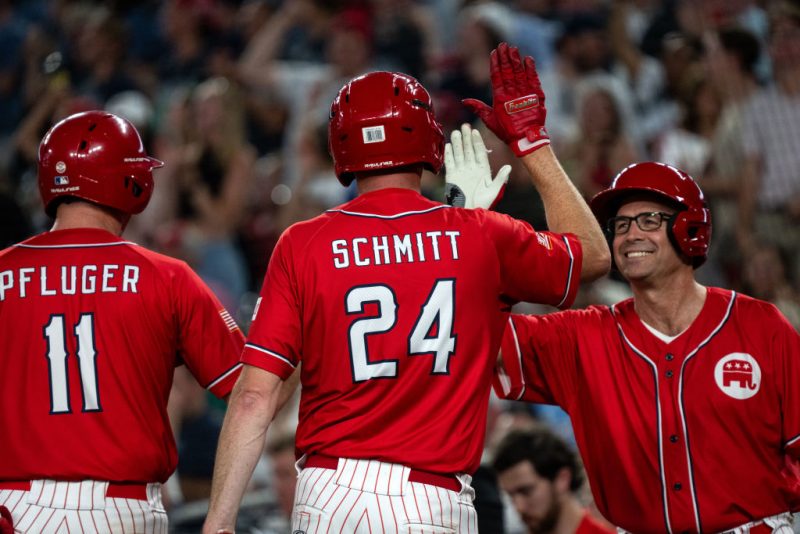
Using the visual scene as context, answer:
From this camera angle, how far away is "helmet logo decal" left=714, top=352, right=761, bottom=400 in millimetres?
4137

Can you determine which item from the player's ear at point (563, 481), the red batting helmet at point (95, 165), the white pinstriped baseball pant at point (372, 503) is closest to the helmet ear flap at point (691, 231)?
the white pinstriped baseball pant at point (372, 503)

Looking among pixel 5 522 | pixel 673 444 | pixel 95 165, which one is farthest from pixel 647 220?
pixel 5 522

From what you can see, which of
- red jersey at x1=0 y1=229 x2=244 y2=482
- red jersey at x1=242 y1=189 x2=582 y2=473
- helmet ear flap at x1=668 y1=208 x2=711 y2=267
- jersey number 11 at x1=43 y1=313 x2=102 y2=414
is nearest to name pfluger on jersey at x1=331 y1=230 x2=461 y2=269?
red jersey at x1=242 y1=189 x2=582 y2=473

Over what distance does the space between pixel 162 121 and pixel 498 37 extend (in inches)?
139

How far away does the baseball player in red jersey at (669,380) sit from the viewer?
13.4 feet

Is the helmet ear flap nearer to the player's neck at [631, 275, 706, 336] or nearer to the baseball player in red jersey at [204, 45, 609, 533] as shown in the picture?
the player's neck at [631, 275, 706, 336]

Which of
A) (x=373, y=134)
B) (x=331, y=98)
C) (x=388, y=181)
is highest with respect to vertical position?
(x=331, y=98)

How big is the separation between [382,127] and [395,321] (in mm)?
661

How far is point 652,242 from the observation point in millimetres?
4328

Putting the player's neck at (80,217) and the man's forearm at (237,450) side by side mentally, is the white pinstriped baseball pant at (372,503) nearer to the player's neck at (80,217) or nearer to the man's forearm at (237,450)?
the man's forearm at (237,450)

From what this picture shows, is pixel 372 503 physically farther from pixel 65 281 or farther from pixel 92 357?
pixel 65 281

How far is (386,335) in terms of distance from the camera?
3561 mm

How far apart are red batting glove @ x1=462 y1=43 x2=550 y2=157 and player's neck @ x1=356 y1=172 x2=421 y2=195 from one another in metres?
0.45

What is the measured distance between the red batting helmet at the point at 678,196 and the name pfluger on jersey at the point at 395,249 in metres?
1.01
